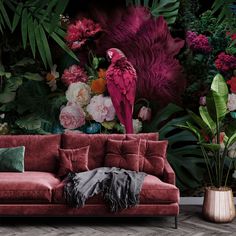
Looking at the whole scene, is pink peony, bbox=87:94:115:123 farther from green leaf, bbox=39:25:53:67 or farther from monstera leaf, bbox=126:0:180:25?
monstera leaf, bbox=126:0:180:25

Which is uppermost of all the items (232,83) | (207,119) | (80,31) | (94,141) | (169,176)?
(80,31)

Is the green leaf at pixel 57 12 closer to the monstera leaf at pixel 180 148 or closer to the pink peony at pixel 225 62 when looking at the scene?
the monstera leaf at pixel 180 148

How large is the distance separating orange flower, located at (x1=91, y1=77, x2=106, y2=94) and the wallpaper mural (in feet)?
0.04

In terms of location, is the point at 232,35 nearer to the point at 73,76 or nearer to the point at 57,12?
the point at 73,76

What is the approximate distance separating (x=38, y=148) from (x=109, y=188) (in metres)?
1.02

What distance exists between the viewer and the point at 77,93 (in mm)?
4969

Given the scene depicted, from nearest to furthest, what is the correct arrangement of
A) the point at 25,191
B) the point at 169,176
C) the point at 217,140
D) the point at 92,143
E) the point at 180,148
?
the point at 25,191 < the point at 169,176 < the point at 217,140 < the point at 92,143 < the point at 180,148

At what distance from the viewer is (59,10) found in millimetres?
4965

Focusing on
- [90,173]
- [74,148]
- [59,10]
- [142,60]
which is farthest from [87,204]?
[59,10]

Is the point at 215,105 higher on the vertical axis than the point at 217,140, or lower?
higher

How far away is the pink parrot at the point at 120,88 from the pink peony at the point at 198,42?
75 centimetres

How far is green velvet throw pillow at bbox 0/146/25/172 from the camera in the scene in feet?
14.8

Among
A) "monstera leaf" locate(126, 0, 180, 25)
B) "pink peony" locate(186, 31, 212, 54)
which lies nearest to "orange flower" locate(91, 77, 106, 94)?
"monstera leaf" locate(126, 0, 180, 25)

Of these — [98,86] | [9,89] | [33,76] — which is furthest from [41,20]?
[98,86]
